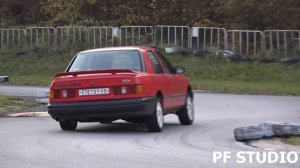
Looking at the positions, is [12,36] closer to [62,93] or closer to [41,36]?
[41,36]

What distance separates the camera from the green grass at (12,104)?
1931 centimetres

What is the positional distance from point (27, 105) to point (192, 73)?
12.9 meters

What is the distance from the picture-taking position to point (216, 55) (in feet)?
110

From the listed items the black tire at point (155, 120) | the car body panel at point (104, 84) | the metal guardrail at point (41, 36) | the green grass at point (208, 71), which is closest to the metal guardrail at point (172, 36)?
the green grass at point (208, 71)

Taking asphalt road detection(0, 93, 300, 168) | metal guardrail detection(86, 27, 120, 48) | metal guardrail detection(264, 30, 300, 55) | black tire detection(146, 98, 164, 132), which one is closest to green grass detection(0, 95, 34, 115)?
asphalt road detection(0, 93, 300, 168)

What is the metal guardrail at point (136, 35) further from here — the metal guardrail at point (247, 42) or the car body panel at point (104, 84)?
the car body panel at point (104, 84)

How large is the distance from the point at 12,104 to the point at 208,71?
44.1ft

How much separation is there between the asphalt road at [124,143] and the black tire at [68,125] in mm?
121

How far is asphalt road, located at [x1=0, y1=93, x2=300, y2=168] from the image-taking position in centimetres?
980

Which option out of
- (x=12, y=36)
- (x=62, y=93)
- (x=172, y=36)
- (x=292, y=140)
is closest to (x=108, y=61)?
(x=62, y=93)

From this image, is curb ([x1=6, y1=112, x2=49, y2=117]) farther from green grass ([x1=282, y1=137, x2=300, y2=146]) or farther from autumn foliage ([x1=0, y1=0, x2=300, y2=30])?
autumn foliage ([x1=0, y1=0, x2=300, y2=30])

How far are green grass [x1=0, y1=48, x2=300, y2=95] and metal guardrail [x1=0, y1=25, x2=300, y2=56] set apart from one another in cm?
107

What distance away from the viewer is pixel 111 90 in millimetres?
13219

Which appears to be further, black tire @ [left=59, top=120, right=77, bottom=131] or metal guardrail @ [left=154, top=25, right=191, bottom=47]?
metal guardrail @ [left=154, top=25, right=191, bottom=47]
